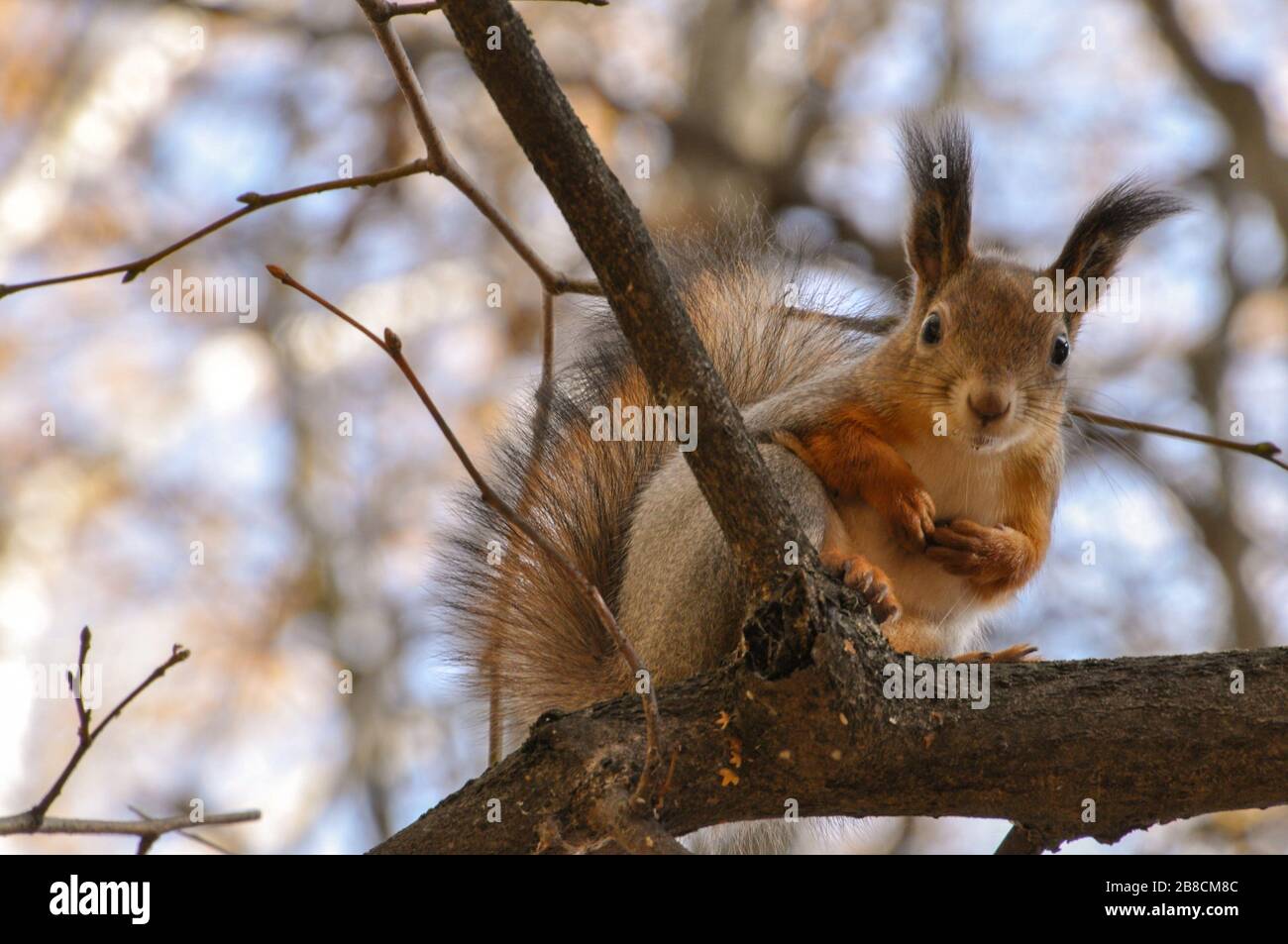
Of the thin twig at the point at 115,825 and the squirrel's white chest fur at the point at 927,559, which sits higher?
the squirrel's white chest fur at the point at 927,559

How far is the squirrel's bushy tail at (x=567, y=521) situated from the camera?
3090 mm

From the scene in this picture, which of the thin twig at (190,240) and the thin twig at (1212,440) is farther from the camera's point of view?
the thin twig at (1212,440)

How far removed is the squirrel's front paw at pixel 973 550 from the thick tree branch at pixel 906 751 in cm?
68

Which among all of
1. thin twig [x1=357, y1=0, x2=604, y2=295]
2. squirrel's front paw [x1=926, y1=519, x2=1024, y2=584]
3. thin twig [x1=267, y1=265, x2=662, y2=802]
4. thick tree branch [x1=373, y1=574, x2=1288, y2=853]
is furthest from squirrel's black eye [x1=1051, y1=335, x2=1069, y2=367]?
thin twig [x1=267, y1=265, x2=662, y2=802]

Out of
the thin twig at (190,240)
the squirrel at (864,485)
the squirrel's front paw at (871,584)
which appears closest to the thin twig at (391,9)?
the thin twig at (190,240)

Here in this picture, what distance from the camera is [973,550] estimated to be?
298 cm

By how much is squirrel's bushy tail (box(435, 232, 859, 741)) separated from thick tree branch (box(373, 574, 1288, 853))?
23.7 inches

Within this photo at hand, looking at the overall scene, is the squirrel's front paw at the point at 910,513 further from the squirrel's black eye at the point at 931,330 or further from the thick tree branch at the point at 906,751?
the thick tree branch at the point at 906,751

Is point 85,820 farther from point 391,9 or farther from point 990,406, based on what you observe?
point 990,406

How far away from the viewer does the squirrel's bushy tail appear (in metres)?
3.09

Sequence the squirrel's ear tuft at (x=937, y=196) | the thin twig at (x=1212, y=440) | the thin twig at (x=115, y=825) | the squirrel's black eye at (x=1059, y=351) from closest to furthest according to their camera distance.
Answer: the thin twig at (x=115, y=825)
the thin twig at (x=1212, y=440)
the squirrel's black eye at (x=1059, y=351)
the squirrel's ear tuft at (x=937, y=196)

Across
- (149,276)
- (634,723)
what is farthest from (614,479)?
(149,276)

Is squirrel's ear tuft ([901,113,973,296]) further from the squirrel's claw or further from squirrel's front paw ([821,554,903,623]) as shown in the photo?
squirrel's front paw ([821,554,903,623])
